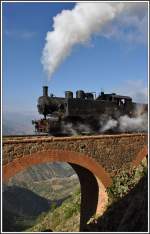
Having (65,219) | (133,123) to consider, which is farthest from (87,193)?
(133,123)

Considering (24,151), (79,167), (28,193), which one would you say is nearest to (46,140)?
(24,151)

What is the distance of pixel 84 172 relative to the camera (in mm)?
18516

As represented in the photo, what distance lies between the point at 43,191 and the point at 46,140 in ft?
412

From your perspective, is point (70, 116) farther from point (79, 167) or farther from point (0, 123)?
point (0, 123)

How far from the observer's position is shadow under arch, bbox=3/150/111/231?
14648 mm

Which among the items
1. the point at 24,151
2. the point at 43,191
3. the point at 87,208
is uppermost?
the point at 24,151

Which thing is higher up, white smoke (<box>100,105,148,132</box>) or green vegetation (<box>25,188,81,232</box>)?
white smoke (<box>100,105,148,132</box>)

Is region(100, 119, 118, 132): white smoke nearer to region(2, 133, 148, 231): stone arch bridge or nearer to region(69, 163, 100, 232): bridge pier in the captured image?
region(2, 133, 148, 231): stone arch bridge

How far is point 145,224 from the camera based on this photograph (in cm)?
1055

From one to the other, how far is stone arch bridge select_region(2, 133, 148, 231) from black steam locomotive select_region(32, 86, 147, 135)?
8.49 ft

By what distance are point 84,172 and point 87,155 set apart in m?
1.60

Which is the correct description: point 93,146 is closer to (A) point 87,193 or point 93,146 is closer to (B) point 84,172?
(B) point 84,172

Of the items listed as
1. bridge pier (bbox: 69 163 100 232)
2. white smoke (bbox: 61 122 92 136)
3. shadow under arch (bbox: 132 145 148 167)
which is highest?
white smoke (bbox: 61 122 92 136)

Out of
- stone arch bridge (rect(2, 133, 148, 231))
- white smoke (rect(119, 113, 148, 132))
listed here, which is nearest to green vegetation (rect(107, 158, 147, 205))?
stone arch bridge (rect(2, 133, 148, 231))
